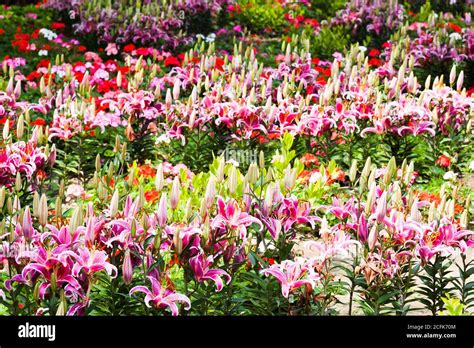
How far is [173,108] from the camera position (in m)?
7.51

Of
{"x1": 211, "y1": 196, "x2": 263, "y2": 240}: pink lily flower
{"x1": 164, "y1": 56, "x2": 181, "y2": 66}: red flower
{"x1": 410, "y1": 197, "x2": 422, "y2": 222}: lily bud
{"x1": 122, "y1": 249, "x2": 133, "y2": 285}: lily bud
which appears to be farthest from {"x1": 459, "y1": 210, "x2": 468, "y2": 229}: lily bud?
{"x1": 164, "y1": 56, "x2": 181, "y2": 66}: red flower

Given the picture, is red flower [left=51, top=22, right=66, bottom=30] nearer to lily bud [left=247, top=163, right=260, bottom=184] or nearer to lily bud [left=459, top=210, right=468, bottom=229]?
lily bud [left=247, top=163, right=260, bottom=184]

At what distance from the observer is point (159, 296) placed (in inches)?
160

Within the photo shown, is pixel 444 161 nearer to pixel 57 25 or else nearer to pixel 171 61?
pixel 171 61

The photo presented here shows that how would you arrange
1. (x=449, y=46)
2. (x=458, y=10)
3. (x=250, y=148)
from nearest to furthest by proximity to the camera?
(x=250, y=148) < (x=449, y=46) < (x=458, y=10)

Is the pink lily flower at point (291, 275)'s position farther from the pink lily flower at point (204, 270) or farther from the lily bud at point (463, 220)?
the lily bud at point (463, 220)

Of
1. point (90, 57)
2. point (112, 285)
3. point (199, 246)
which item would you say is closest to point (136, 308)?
point (112, 285)

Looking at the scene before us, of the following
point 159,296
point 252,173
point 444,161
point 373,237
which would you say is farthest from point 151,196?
point 444,161

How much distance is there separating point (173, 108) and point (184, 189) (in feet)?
5.00

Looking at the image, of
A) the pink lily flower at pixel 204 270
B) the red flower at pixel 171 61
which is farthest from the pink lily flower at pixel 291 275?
the red flower at pixel 171 61

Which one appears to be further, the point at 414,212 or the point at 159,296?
the point at 414,212

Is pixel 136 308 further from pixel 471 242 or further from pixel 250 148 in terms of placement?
pixel 250 148

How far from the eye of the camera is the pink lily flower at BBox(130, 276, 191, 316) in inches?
158

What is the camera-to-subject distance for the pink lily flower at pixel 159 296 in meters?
4.01
